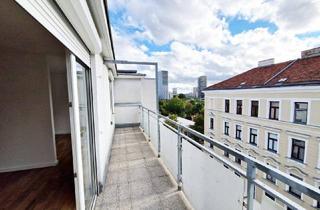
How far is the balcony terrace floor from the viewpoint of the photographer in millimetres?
2186

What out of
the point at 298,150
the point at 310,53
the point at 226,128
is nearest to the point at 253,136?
the point at 226,128

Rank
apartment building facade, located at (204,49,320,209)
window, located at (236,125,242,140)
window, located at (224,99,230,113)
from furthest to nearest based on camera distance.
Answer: window, located at (224,99,230,113), window, located at (236,125,242,140), apartment building facade, located at (204,49,320,209)

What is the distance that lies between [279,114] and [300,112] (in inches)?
42.0

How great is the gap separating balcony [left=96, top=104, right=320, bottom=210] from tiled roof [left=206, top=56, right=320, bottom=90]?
946 cm

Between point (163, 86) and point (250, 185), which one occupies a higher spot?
point (163, 86)

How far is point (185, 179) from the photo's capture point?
2.21m

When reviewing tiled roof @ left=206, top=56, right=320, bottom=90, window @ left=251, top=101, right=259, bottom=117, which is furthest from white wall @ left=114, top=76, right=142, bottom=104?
window @ left=251, top=101, right=259, bottom=117

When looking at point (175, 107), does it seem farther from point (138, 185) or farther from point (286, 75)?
point (138, 185)

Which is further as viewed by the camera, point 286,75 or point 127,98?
point 286,75

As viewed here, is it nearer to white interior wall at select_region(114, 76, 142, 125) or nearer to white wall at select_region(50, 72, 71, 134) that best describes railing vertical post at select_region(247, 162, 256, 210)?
white wall at select_region(50, 72, 71, 134)

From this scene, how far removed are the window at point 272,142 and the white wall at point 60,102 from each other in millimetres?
11634

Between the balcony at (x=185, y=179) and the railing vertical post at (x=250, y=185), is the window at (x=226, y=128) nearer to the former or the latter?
the balcony at (x=185, y=179)

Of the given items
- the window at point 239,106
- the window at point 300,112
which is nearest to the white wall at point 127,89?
the window at point 239,106

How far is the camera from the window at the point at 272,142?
998 cm
